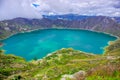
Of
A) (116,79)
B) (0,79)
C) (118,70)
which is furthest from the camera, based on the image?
(0,79)

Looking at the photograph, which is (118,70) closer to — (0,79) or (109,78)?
(109,78)

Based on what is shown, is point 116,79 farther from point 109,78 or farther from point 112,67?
point 112,67

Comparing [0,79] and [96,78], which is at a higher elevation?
[0,79]

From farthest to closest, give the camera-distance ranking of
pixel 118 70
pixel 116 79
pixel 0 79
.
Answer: pixel 0 79 < pixel 118 70 < pixel 116 79

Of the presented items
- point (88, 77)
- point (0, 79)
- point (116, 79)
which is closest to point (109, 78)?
point (116, 79)

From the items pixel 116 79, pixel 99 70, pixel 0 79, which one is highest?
pixel 0 79

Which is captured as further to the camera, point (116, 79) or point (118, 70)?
point (118, 70)

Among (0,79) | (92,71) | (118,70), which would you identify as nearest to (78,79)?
(92,71)

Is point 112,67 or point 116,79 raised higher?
point 112,67

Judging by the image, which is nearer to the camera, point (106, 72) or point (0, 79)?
point (106, 72)
